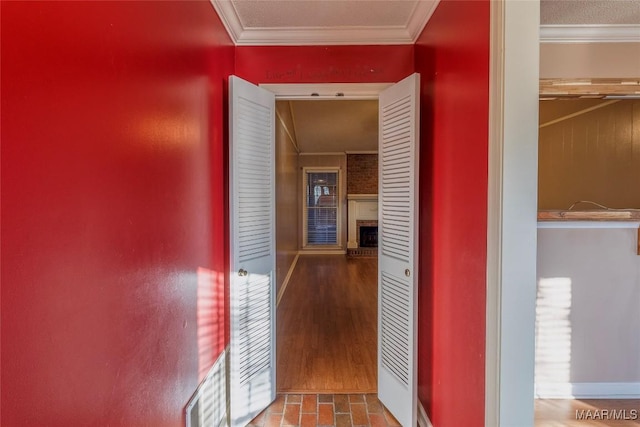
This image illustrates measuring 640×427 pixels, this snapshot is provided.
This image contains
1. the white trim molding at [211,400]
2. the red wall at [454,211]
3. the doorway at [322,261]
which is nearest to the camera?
the red wall at [454,211]

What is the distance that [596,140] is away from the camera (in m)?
2.97

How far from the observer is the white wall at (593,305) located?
2051 mm

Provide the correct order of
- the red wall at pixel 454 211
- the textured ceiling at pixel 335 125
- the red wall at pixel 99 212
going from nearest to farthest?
the red wall at pixel 99 212, the red wall at pixel 454 211, the textured ceiling at pixel 335 125

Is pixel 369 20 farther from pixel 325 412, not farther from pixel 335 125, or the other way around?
pixel 335 125

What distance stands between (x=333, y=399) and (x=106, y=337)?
181 centimetres

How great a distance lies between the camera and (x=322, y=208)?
846cm

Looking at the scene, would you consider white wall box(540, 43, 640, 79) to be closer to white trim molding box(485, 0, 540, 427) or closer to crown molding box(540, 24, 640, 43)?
crown molding box(540, 24, 640, 43)

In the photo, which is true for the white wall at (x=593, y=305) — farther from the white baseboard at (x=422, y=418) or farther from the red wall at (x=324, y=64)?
the red wall at (x=324, y=64)

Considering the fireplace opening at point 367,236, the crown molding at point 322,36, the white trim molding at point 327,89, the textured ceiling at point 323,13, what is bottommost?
the fireplace opening at point 367,236

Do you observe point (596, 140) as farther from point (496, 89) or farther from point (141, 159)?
point (141, 159)

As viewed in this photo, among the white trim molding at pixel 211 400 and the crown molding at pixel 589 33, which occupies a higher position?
the crown molding at pixel 589 33

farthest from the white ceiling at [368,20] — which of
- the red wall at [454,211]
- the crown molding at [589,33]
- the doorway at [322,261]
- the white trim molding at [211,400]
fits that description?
the white trim molding at [211,400]

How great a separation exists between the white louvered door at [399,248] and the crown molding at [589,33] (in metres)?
1.16

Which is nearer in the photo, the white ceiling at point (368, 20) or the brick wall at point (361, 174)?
the white ceiling at point (368, 20)
